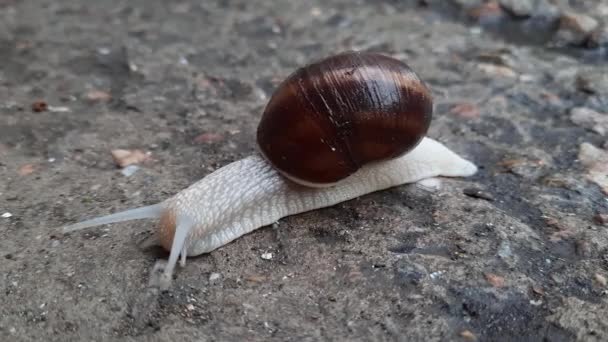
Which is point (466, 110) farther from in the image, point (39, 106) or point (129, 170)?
point (39, 106)

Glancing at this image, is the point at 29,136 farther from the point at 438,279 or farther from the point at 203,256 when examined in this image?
the point at 438,279

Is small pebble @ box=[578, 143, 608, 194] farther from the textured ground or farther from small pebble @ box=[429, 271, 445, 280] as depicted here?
small pebble @ box=[429, 271, 445, 280]

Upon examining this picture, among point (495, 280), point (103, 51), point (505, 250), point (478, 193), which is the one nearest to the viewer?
point (495, 280)

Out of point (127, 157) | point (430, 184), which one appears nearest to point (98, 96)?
point (127, 157)

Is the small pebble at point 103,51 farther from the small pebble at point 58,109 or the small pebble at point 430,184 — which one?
the small pebble at point 430,184

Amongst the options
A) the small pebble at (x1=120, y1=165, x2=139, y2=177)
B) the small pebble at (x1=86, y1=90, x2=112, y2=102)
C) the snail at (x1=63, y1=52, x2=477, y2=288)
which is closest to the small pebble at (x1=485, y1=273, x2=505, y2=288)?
the snail at (x1=63, y1=52, x2=477, y2=288)

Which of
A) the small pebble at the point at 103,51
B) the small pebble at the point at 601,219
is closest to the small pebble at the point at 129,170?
the small pebble at the point at 103,51
